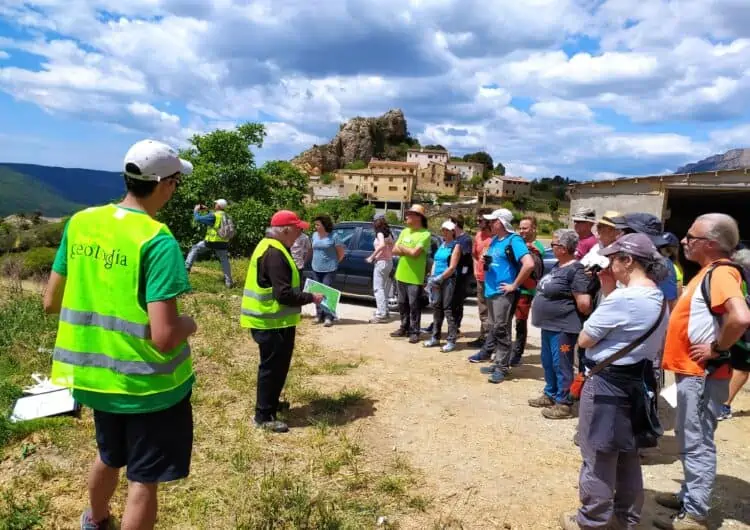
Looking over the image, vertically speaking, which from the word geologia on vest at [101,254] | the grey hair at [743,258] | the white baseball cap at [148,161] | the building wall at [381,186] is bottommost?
the grey hair at [743,258]

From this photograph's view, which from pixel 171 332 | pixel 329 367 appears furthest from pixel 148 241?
pixel 329 367

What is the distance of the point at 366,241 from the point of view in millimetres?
9281

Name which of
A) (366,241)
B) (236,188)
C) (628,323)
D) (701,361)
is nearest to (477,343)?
(366,241)

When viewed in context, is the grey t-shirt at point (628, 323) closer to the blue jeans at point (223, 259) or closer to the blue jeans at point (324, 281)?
the blue jeans at point (324, 281)

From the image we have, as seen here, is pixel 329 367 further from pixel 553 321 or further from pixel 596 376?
pixel 596 376

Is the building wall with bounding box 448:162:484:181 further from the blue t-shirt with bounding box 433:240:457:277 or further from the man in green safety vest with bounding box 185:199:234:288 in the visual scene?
the blue t-shirt with bounding box 433:240:457:277

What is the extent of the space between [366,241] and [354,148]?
97002 mm

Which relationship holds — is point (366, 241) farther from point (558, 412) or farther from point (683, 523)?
point (683, 523)

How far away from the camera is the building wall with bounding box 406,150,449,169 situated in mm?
98312

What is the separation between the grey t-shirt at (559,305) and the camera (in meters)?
4.37

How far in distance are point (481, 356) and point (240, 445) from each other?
3405 mm

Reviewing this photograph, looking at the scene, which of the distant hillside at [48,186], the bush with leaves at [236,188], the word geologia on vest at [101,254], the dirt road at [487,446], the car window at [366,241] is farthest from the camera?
the distant hillside at [48,186]

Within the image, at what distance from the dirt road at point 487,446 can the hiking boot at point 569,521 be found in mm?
72

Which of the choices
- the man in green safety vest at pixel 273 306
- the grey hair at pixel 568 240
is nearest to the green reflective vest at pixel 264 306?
the man in green safety vest at pixel 273 306
